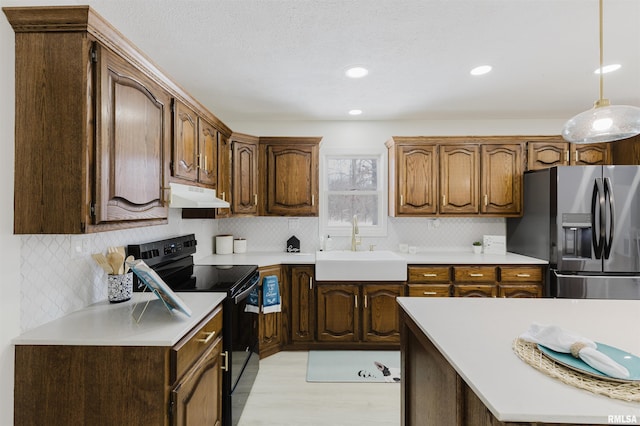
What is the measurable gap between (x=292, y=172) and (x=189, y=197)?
1646mm

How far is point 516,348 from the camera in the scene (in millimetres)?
1138

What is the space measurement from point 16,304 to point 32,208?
417mm

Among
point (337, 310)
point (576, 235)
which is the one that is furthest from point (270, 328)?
point (576, 235)

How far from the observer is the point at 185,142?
2.25 m

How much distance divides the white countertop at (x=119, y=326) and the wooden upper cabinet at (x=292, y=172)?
6.28 feet

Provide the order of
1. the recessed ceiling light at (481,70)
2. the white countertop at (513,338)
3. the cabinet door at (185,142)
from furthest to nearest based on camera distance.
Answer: the recessed ceiling light at (481,70)
the cabinet door at (185,142)
the white countertop at (513,338)

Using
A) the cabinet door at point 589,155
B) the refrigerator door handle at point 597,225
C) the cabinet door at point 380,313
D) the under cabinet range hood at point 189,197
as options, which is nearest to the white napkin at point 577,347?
the under cabinet range hood at point 189,197

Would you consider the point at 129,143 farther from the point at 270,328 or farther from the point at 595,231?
the point at 595,231

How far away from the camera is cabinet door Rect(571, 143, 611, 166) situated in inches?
140

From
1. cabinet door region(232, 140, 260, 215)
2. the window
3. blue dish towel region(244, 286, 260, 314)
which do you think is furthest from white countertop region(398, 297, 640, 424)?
the window

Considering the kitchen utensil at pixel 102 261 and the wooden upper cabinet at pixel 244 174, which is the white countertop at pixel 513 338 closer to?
the kitchen utensil at pixel 102 261

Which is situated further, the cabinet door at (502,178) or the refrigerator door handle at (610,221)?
the cabinet door at (502,178)

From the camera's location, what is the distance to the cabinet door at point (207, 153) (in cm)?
255

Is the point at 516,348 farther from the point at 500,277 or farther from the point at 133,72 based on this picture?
the point at 500,277
